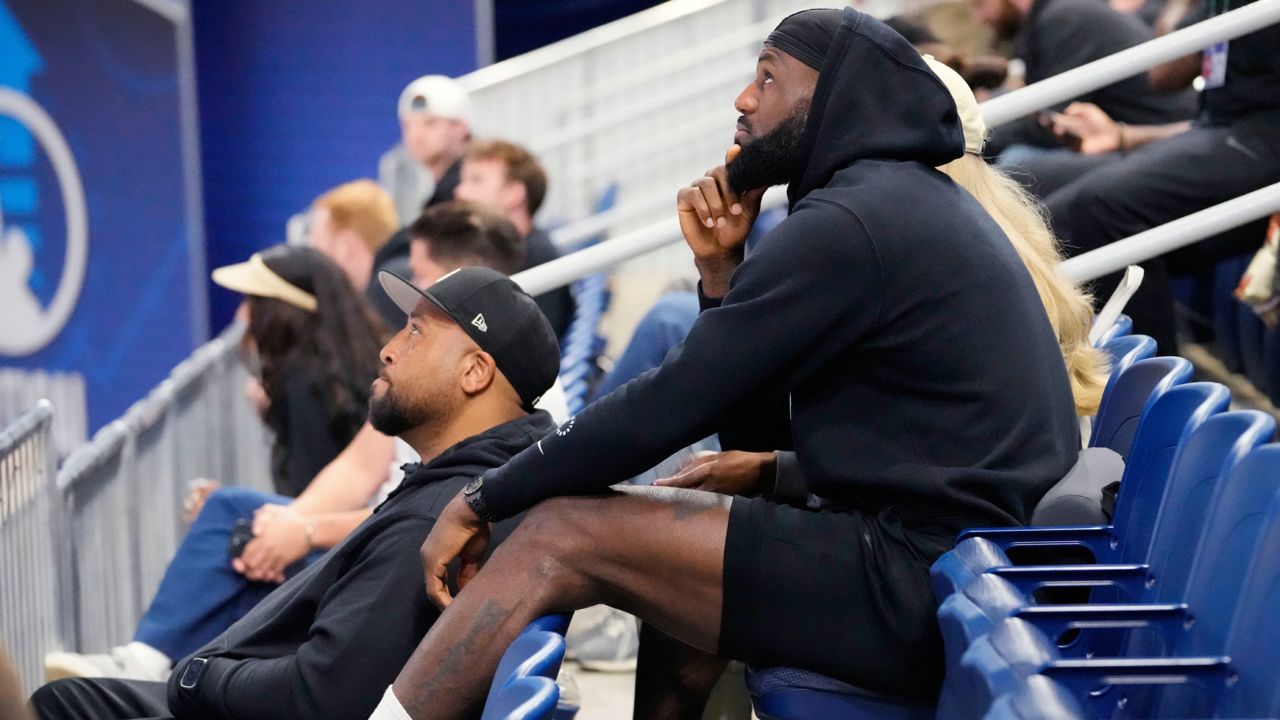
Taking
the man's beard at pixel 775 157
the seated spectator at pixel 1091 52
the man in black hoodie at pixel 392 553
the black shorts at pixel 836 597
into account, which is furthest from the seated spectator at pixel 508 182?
the black shorts at pixel 836 597

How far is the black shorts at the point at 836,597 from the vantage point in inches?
77.9

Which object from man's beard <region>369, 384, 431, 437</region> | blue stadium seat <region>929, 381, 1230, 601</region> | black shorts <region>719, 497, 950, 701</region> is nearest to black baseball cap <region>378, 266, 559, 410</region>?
man's beard <region>369, 384, 431, 437</region>

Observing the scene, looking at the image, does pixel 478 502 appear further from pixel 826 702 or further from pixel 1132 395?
pixel 1132 395

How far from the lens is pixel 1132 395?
2.33 m

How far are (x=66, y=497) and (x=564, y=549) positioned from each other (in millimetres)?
2110

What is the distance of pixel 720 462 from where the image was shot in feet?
7.86

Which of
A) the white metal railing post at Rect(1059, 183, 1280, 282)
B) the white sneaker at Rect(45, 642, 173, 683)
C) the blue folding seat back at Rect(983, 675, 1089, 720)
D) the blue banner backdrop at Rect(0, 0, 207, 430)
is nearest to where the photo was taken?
the blue folding seat back at Rect(983, 675, 1089, 720)

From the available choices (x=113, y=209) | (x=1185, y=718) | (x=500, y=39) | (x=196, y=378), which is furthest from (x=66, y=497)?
(x=500, y=39)

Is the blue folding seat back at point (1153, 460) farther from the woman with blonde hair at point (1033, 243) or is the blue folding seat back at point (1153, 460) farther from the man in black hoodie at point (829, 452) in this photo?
the woman with blonde hair at point (1033, 243)

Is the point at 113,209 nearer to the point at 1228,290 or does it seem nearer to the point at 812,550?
the point at 1228,290

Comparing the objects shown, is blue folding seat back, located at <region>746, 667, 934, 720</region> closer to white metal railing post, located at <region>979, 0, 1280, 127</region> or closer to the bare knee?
the bare knee

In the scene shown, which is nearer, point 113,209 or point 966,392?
point 966,392

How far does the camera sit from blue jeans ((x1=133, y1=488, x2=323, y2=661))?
342 cm

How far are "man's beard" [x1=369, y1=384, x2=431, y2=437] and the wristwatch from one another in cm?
45
